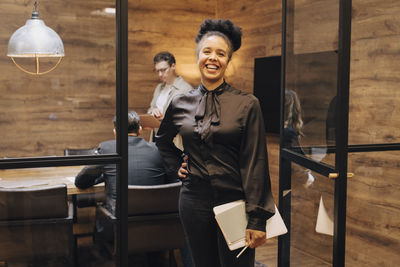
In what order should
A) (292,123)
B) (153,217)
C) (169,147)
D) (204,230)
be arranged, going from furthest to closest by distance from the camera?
1. (153,217)
2. (292,123)
3. (169,147)
4. (204,230)

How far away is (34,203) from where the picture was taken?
6.74ft

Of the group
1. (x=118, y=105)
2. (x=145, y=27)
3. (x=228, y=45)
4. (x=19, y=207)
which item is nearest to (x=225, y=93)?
(x=228, y=45)

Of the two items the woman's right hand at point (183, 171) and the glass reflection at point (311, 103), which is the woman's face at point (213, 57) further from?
the glass reflection at point (311, 103)

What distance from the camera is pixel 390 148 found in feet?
8.09

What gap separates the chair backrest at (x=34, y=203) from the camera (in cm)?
201

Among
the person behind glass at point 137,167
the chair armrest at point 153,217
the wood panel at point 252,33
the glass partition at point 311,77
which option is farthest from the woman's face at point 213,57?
the wood panel at point 252,33

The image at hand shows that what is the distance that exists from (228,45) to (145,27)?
3788 mm

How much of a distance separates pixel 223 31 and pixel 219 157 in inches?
20.0

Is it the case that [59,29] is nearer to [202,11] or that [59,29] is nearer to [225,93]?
[225,93]

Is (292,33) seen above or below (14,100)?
above

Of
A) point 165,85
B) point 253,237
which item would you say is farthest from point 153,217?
point 165,85

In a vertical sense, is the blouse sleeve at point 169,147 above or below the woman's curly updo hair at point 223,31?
below

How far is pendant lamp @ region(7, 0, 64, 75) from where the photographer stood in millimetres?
1924

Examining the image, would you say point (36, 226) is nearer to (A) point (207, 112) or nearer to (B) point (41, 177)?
(B) point (41, 177)
